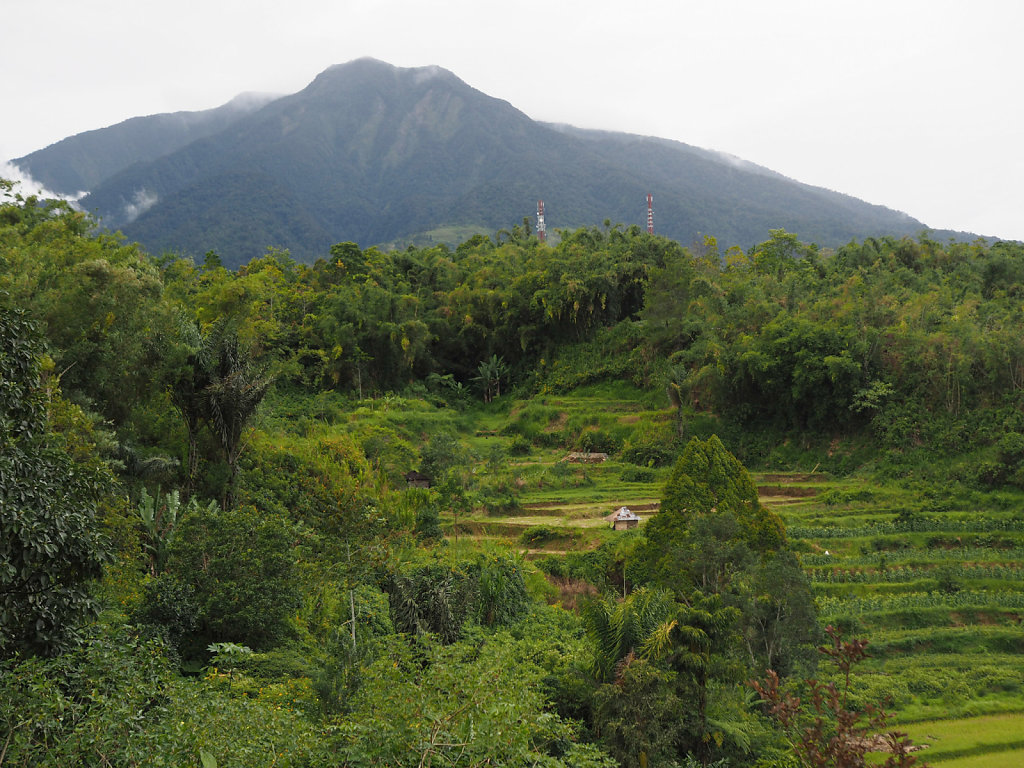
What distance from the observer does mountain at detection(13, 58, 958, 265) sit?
83.9m

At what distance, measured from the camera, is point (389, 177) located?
123125 millimetres

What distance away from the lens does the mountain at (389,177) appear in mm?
83875

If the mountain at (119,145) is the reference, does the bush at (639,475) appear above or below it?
below

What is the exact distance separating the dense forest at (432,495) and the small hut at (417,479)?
0.43 m

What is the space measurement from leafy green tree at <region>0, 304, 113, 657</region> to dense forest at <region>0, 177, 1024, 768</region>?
0.02 meters

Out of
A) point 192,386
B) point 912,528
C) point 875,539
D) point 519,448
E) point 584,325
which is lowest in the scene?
point 519,448

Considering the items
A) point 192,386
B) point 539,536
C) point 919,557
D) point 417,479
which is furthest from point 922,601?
point 192,386

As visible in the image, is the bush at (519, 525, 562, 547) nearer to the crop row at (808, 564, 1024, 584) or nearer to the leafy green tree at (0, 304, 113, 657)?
the crop row at (808, 564, 1024, 584)

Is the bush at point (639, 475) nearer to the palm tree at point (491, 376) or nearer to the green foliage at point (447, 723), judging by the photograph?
the palm tree at point (491, 376)

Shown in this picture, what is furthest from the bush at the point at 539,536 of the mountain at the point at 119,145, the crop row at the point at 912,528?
the mountain at the point at 119,145

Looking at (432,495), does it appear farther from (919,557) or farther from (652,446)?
(919,557)

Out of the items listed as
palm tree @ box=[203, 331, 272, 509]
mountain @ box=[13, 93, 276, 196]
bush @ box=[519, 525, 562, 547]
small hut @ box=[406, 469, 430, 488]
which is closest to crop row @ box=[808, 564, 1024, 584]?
bush @ box=[519, 525, 562, 547]

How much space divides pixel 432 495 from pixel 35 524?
1160 cm

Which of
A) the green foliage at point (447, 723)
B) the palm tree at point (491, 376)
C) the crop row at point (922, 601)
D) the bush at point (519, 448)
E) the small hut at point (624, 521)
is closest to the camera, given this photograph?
the green foliage at point (447, 723)
